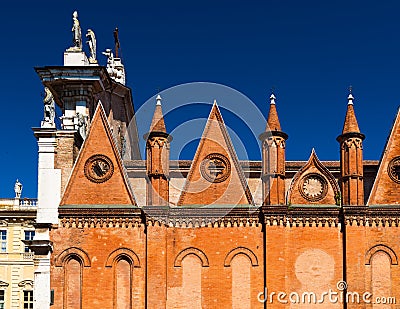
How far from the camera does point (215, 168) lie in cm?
2656

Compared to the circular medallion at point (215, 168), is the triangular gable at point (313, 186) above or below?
below

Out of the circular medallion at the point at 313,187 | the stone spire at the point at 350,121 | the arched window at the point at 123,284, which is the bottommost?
the arched window at the point at 123,284

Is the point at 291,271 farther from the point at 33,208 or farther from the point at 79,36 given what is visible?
the point at 33,208

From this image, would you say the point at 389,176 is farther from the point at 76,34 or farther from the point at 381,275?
the point at 76,34

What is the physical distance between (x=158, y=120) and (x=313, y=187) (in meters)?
6.37

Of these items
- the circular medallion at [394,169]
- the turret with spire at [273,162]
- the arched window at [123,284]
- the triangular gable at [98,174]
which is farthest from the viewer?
the circular medallion at [394,169]

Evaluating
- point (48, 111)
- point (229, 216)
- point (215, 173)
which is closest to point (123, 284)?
point (229, 216)

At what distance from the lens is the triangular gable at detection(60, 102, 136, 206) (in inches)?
1011

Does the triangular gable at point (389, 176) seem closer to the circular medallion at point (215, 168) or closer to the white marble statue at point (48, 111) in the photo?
the circular medallion at point (215, 168)

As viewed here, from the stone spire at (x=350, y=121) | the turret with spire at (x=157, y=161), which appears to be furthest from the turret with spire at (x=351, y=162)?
the turret with spire at (x=157, y=161)

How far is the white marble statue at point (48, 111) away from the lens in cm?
2631

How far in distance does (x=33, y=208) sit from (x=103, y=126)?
62.7ft

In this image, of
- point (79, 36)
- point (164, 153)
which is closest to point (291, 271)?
point (164, 153)

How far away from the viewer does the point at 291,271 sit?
82.9ft
